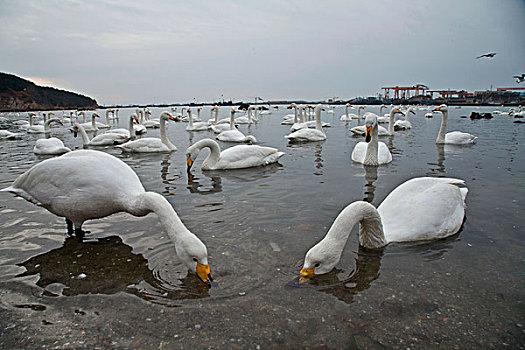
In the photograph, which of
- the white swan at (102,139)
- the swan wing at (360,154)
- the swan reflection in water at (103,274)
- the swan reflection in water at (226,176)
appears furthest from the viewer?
the white swan at (102,139)

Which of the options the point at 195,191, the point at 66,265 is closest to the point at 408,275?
the point at 66,265

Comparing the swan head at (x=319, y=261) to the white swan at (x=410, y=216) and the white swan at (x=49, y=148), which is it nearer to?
the white swan at (x=410, y=216)

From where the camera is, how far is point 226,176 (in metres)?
10.2

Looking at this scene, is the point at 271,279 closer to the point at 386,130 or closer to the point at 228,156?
the point at 228,156

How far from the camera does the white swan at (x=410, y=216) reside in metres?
4.41

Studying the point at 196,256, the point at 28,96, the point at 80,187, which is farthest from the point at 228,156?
the point at 28,96

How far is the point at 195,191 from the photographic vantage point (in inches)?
334

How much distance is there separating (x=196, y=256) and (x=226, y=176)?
658 cm

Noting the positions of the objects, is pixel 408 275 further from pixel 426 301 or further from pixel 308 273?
pixel 308 273

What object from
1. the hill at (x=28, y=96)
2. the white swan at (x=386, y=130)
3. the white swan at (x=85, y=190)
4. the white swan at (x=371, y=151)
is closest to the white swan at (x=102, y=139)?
the white swan at (x=371, y=151)

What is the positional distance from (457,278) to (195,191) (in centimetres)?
597

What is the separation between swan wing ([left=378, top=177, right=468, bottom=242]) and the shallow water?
0.63 ft

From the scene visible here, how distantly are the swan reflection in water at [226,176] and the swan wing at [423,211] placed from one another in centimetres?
451

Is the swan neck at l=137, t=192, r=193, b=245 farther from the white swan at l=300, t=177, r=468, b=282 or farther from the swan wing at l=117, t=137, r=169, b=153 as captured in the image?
the swan wing at l=117, t=137, r=169, b=153
